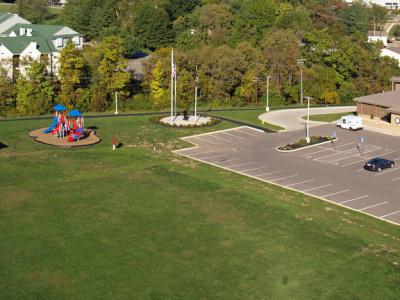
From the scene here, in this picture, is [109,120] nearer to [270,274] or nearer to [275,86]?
[275,86]

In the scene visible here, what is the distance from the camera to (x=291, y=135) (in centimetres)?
7612

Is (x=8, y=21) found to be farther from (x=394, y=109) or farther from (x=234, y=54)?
(x=394, y=109)

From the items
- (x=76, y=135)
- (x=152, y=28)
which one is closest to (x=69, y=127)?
(x=76, y=135)

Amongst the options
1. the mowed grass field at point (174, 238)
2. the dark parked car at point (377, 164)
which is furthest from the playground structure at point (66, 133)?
the dark parked car at point (377, 164)

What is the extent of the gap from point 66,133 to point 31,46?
1646 inches

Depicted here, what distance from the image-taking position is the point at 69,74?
301 ft

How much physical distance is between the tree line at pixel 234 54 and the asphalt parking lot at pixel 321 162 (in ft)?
76.8

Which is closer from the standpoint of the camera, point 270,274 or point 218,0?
point 270,274

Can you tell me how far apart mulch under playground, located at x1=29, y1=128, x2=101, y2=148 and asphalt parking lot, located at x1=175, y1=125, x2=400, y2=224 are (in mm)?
11514

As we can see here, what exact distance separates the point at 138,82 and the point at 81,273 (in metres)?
67.5

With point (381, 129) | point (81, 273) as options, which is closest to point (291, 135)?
point (381, 129)

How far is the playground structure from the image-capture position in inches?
2686

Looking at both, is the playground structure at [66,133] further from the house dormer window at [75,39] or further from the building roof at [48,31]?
the house dormer window at [75,39]

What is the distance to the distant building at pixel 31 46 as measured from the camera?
299ft
